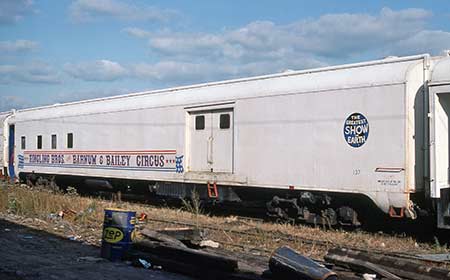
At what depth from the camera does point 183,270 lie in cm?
832

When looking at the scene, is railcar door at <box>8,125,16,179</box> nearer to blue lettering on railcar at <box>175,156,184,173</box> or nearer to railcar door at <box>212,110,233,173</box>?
blue lettering on railcar at <box>175,156,184,173</box>

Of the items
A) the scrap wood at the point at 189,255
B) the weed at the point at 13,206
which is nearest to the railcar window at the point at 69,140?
the weed at the point at 13,206

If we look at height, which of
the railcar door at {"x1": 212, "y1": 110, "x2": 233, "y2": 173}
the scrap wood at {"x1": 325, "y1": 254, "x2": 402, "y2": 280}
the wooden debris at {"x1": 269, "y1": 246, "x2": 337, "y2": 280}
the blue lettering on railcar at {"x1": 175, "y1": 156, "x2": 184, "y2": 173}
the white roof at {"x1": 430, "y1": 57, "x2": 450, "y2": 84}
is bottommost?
the scrap wood at {"x1": 325, "y1": 254, "x2": 402, "y2": 280}

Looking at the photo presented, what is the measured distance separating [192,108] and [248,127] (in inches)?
88.9

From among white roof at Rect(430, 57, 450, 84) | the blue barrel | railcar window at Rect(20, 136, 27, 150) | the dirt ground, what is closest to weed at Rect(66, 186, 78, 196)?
railcar window at Rect(20, 136, 27, 150)

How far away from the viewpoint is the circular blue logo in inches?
481

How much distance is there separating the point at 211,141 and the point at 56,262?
7203 mm

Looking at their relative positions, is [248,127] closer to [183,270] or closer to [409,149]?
[409,149]

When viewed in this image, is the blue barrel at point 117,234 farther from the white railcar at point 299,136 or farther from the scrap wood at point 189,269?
the white railcar at point 299,136

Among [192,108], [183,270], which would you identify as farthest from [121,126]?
[183,270]

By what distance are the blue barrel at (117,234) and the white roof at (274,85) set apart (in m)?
5.65

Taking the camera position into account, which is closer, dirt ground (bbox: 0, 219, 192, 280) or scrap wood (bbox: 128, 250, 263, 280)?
scrap wood (bbox: 128, 250, 263, 280)

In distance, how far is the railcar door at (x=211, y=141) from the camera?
1541 centimetres

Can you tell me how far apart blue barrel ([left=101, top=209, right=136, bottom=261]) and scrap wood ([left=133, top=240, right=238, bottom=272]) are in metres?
0.42
